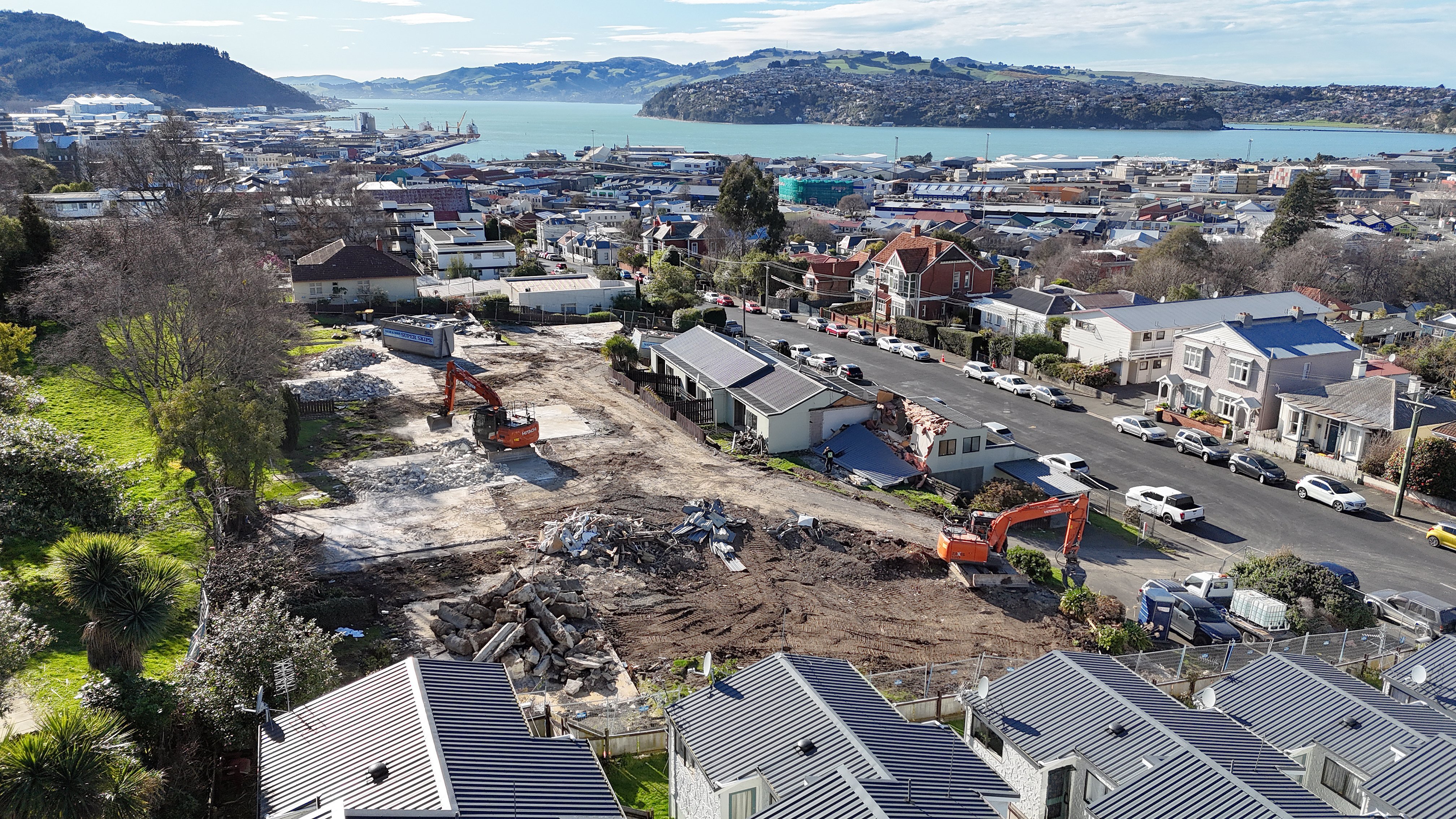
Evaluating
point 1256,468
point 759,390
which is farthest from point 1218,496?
point 759,390

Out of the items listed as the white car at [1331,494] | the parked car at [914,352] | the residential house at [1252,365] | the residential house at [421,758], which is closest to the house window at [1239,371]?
the residential house at [1252,365]

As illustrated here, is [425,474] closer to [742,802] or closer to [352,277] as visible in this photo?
[742,802]

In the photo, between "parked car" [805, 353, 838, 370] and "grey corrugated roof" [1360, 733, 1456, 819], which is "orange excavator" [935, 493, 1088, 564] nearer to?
"grey corrugated roof" [1360, 733, 1456, 819]

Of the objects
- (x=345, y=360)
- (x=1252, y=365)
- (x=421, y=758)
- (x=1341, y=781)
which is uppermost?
(x=421, y=758)

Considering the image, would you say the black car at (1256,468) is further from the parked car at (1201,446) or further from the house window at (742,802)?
the house window at (742,802)

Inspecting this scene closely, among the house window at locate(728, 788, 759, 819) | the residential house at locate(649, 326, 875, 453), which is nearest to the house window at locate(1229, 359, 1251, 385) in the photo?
the residential house at locate(649, 326, 875, 453)

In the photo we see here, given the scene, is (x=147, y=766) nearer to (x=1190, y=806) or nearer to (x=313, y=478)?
(x=1190, y=806)

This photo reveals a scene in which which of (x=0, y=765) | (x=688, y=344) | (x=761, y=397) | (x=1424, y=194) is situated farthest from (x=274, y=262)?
(x=1424, y=194)
